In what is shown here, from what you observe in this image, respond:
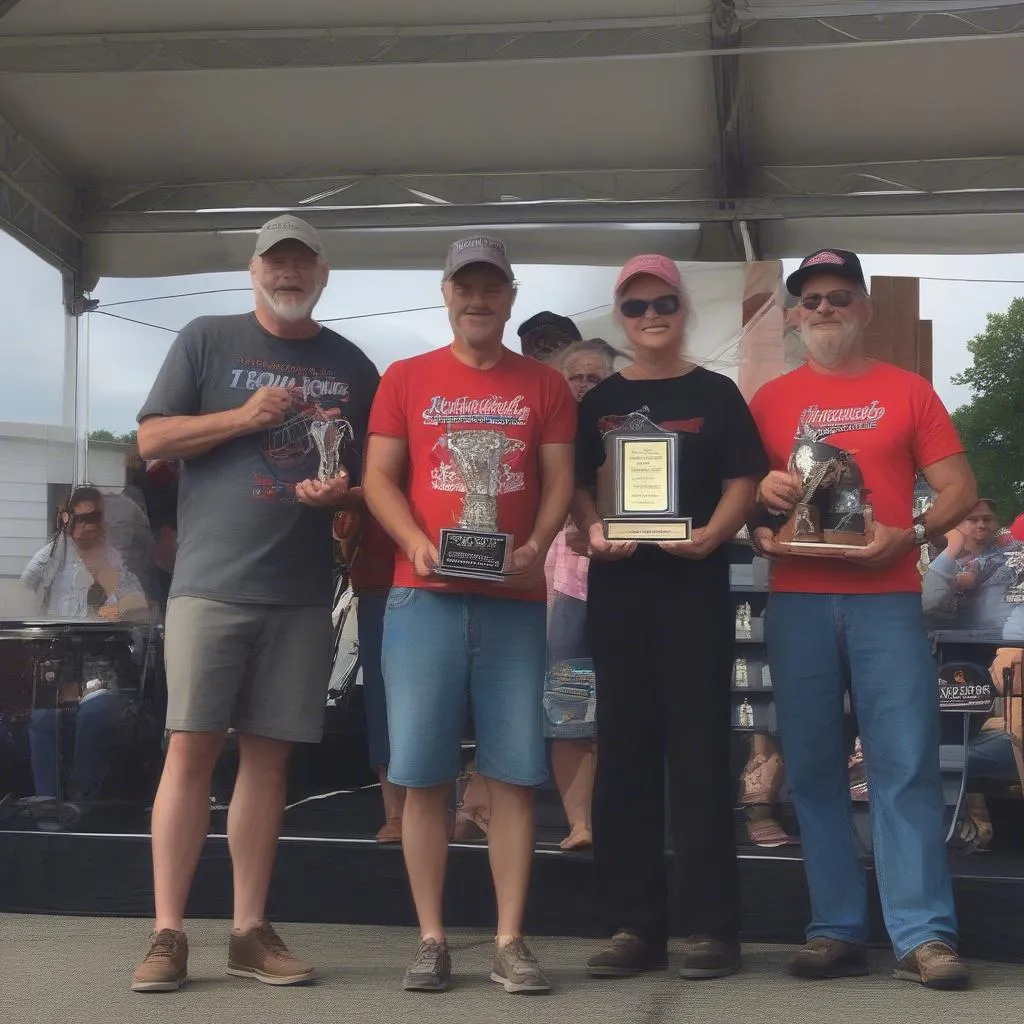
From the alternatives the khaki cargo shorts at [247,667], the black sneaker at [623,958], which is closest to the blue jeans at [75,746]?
the khaki cargo shorts at [247,667]

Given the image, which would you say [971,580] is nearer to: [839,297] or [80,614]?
[839,297]

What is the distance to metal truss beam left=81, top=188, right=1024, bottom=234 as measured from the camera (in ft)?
24.7

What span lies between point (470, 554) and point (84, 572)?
9.98 feet

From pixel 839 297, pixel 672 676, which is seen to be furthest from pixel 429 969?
pixel 839 297

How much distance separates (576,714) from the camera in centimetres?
455

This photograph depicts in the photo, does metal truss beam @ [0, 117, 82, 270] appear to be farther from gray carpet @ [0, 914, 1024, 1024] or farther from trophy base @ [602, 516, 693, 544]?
trophy base @ [602, 516, 693, 544]

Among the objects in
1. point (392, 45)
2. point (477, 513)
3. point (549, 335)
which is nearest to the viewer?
point (477, 513)

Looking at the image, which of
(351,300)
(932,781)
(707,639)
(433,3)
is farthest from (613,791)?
(351,300)

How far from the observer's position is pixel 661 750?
347 cm

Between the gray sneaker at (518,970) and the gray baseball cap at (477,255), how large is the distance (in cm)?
158

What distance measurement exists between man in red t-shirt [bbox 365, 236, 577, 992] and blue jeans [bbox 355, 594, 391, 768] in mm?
1090

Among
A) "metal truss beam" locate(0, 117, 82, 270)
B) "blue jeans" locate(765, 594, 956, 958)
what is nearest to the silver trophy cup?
"blue jeans" locate(765, 594, 956, 958)

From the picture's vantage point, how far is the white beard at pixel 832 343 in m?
3.52

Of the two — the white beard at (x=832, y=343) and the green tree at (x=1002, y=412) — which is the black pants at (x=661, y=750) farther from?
the green tree at (x=1002, y=412)
